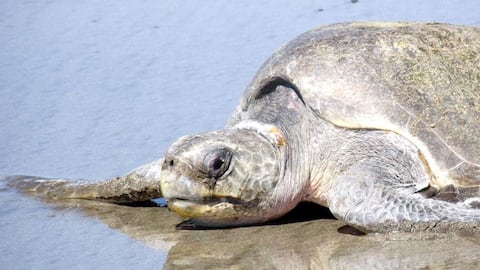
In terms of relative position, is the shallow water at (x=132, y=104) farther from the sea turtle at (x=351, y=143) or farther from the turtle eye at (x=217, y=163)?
the turtle eye at (x=217, y=163)

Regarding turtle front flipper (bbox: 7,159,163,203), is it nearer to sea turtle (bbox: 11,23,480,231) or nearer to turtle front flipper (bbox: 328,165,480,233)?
sea turtle (bbox: 11,23,480,231)

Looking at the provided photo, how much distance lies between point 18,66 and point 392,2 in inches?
119

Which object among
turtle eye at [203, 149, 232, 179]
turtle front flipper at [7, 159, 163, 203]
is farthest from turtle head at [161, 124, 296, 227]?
turtle front flipper at [7, 159, 163, 203]

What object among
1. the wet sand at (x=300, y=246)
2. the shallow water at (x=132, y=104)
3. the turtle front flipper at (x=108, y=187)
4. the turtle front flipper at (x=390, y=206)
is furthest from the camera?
the turtle front flipper at (x=108, y=187)

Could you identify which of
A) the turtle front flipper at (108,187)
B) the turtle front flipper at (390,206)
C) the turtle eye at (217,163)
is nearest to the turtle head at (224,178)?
the turtle eye at (217,163)

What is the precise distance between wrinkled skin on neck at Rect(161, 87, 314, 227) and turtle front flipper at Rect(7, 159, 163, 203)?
47 centimetres

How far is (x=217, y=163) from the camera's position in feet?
13.9

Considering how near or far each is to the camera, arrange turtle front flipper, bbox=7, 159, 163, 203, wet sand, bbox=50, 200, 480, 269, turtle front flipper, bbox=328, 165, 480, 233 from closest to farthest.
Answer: wet sand, bbox=50, 200, 480, 269 < turtle front flipper, bbox=328, 165, 480, 233 < turtle front flipper, bbox=7, 159, 163, 203

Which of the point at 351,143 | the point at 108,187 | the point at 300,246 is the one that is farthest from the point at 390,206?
the point at 108,187

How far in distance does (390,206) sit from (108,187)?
1.55 m

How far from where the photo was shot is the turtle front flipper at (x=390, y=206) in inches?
157

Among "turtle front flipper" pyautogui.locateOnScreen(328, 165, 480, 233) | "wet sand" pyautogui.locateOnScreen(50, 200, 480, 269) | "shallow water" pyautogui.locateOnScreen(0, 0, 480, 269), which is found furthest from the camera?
"shallow water" pyautogui.locateOnScreen(0, 0, 480, 269)

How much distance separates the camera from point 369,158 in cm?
449

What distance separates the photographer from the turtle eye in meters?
4.21
